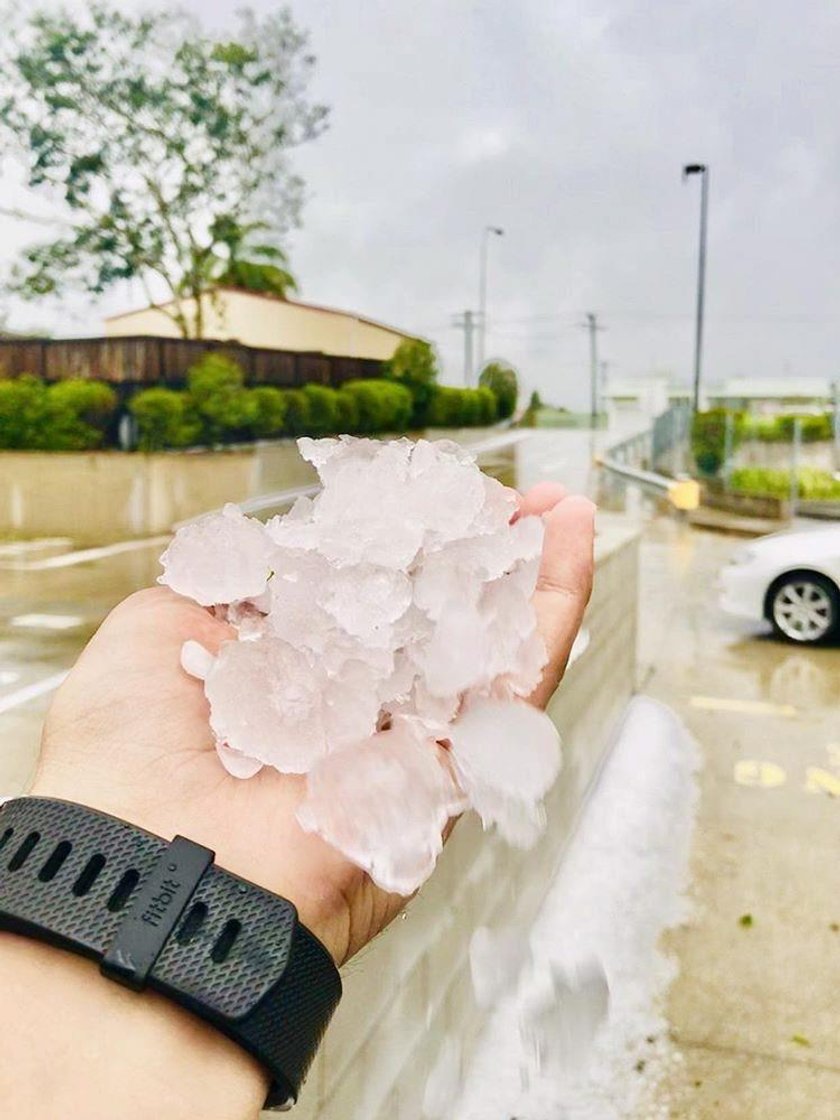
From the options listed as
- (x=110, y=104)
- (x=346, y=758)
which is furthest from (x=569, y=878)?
(x=110, y=104)

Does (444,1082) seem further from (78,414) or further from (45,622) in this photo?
(78,414)

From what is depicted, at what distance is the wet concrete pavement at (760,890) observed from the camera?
1.71 m

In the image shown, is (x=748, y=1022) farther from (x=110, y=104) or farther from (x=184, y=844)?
(x=110, y=104)

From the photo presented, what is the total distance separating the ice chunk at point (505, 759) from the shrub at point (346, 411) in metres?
2.83

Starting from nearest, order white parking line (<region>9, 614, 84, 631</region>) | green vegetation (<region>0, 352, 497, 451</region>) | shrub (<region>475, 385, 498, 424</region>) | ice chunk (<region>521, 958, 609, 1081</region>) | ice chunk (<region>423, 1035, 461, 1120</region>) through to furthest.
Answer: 1. ice chunk (<region>423, 1035, 461, 1120</region>)
2. ice chunk (<region>521, 958, 609, 1081</region>)
3. white parking line (<region>9, 614, 84, 631</region>)
4. green vegetation (<region>0, 352, 497, 451</region>)
5. shrub (<region>475, 385, 498, 424</region>)

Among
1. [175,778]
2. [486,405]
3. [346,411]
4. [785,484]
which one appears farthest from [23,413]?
[785,484]

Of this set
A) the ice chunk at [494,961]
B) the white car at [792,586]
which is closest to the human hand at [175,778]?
the ice chunk at [494,961]

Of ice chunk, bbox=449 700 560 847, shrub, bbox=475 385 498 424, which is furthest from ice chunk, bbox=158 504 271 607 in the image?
shrub, bbox=475 385 498 424

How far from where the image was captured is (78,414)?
3.36m

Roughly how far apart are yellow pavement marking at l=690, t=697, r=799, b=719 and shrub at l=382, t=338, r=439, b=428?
5.13ft

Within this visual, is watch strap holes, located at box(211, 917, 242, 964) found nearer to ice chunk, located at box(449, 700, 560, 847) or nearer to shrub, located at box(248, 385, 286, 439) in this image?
ice chunk, located at box(449, 700, 560, 847)

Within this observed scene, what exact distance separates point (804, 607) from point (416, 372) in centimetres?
234

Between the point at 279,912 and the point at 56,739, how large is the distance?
0.27 meters

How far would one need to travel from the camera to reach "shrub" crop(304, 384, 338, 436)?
136 inches
